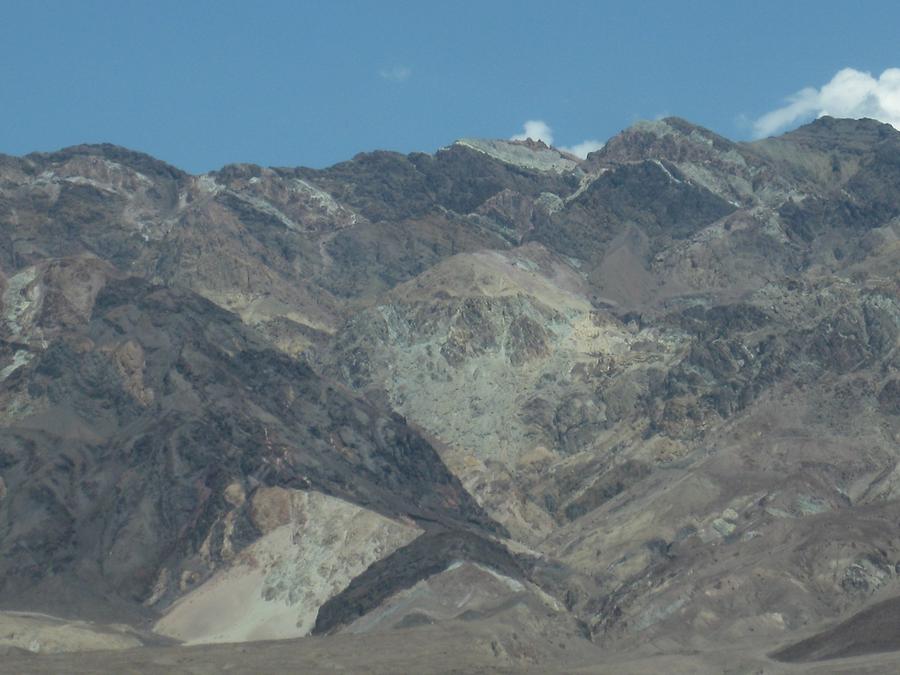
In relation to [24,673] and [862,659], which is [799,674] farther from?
[24,673]

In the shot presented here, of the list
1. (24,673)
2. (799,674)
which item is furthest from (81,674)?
(799,674)

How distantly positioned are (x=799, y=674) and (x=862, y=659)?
22.4 feet

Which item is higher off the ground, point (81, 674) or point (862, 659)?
point (81, 674)

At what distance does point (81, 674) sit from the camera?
19975cm

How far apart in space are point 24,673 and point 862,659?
89.2m

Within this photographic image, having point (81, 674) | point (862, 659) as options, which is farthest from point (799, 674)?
point (81, 674)

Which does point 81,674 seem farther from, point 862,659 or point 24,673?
point 862,659

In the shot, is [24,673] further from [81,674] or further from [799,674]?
[799,674]

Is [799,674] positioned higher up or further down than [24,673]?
further down

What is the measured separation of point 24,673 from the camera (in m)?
199

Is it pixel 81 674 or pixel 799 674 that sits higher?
pixel 81 674

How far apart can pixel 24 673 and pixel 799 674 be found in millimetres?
82516

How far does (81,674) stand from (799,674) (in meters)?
76.5

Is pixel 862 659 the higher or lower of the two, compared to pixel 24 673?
lower
